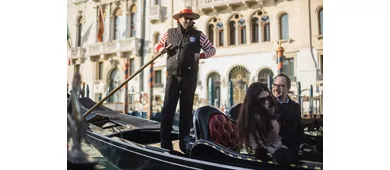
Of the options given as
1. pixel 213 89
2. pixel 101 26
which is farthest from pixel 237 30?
pixel 101 26

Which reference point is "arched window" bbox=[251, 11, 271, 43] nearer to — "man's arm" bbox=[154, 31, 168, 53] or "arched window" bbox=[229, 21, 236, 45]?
"arched window" bbox=[229, 21, 236, 45]

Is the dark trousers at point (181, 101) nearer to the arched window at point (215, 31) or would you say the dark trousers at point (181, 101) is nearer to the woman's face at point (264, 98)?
the arched window at point (215, 31)

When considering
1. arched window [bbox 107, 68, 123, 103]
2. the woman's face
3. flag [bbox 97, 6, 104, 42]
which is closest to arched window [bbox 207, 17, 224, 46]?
the woman's face

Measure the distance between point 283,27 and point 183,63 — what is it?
613mm

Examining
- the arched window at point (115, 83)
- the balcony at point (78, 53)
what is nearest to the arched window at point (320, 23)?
the arched window at point (115, 83)

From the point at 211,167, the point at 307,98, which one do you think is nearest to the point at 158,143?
the point at 211,167

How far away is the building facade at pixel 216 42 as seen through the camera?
2174 millimetres

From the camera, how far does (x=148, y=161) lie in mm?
2344

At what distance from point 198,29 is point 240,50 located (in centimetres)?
28

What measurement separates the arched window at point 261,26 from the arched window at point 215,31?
→ 208 millimetres

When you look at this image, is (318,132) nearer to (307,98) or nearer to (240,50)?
(307,98)

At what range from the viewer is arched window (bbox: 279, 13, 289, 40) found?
225 centimetres

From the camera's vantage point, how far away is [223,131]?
89.4 inches

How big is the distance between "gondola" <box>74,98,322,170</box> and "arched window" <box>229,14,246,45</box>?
0.44 m
